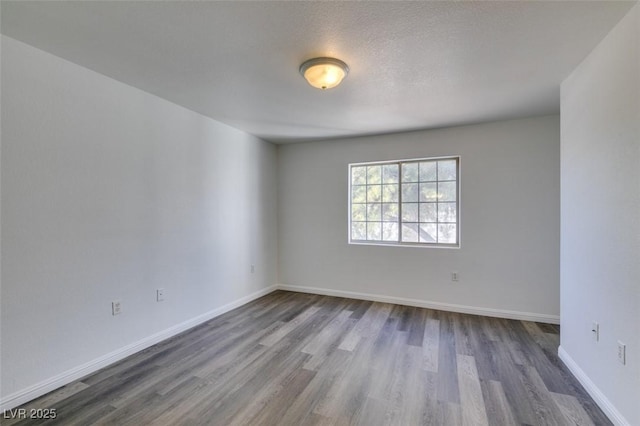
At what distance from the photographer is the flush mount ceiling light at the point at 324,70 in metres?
2.04

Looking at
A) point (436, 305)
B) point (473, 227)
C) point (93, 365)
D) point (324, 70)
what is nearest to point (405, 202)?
point (473, 227)

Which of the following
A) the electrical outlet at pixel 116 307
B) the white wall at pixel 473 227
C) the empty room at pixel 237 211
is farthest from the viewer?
the white wall at pixel 473 227

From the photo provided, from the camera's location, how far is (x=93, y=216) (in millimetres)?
2285

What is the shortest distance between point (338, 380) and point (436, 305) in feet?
6.97

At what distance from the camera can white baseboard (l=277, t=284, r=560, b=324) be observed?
3.32 meters

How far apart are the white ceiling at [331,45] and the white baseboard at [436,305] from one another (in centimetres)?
235

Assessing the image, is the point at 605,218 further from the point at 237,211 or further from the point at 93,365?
the point at 93,365

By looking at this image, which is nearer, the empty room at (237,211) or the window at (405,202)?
the empty room at (237,211)

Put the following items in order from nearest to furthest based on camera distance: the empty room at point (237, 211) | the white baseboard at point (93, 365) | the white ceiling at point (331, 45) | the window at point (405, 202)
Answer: the white ceiling at point (331, 45)
the empty room at point (237, 211)
the white baseboard at point (93, 365)
the window at point (405, 202)

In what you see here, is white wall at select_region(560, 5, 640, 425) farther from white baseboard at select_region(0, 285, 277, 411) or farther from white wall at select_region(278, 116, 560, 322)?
white baseboard at select_region(0, 285, 277, 411)

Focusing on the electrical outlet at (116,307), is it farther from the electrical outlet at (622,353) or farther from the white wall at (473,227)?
the electrical outlet at (622,353)

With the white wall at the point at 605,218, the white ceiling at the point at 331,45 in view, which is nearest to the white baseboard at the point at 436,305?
the white wall at the point at 605,218

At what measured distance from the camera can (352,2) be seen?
59.2 inches

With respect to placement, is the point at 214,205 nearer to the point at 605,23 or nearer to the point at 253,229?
the point at 253,229
